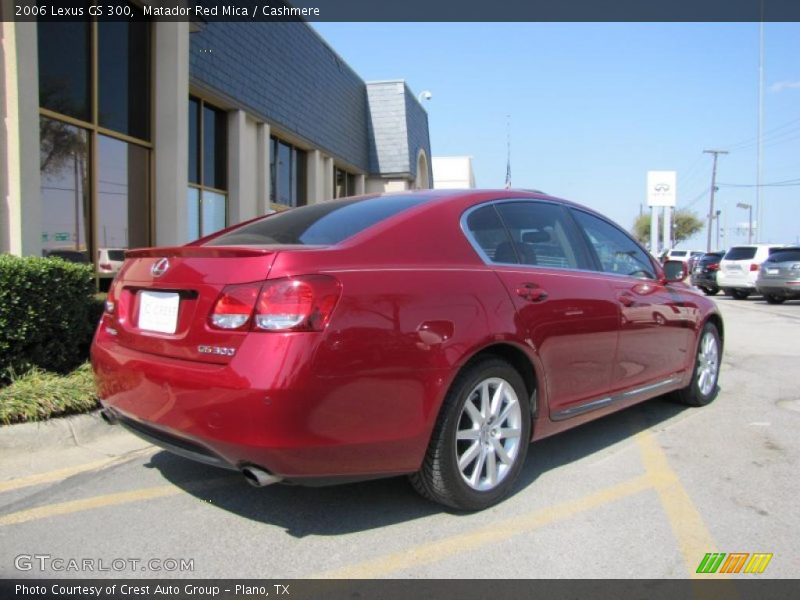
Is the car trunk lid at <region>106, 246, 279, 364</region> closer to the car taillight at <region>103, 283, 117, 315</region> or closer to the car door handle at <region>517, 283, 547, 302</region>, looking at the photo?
the car taillight at <region>103, 283, 117, 315</region>

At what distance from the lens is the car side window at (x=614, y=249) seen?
→ 4398 mm

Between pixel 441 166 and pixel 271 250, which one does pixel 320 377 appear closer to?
pixel 271 250

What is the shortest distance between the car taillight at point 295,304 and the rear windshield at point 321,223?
1.40 feet

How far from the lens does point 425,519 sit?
3.19m

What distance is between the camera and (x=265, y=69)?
1234 centimetres

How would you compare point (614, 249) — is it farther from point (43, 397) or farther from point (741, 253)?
point (741, 253)

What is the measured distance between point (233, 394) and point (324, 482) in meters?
0.55

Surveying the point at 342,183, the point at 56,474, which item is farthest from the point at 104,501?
the point at 342,183

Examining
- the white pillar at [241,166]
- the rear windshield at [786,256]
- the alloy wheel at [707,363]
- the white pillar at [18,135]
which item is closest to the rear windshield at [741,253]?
the rear windshield at [786,256]

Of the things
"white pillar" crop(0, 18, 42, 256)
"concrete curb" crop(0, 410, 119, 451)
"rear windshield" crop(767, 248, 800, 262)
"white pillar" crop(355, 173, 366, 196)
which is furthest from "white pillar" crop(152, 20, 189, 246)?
"rear windshield" crop(767, 248, 800, 262)

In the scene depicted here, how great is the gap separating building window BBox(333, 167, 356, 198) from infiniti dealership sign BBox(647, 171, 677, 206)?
26.7m

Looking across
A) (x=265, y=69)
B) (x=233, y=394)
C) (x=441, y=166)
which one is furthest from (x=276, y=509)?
(x=441, y=166)

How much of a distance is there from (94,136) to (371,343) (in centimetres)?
666

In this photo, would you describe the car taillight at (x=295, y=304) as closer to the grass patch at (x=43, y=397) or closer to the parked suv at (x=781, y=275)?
the grass patch at (x=43, y=397)
